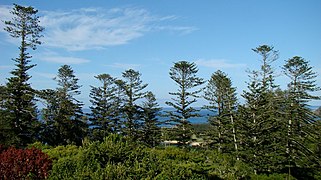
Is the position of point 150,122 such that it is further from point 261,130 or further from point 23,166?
point 23,166

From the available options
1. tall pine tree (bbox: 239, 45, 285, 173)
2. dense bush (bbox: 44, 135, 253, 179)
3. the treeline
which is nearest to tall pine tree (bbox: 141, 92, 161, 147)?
the treeline

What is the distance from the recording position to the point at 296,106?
18.8 metres

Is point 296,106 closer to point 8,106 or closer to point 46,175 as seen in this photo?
point 46,175

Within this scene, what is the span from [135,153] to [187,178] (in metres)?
0.96

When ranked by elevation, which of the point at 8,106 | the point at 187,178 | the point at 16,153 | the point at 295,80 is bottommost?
the point at 187,178

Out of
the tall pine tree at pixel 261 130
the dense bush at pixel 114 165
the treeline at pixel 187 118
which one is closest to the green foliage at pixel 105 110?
the treeline at pixel 187 118

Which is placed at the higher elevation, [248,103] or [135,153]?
[248,103]

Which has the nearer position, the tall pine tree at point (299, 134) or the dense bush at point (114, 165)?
the dense bush at point (114, 165)

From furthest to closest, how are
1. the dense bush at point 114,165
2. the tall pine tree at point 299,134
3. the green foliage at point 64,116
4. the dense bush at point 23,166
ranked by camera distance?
the green foliage at point 64,116 < the tall pine tree at point 299,134 < the dense bush at point 23,166 < the dense bush at point 114,165

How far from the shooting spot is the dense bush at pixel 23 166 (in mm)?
4652

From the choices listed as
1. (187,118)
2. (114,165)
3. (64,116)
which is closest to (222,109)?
(187,118)

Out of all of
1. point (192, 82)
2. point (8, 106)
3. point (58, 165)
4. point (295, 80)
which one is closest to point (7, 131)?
point (8, 106)

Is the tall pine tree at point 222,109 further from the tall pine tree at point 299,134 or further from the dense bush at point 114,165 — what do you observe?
the dense bush at point 114,165

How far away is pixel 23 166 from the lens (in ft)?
15.8
